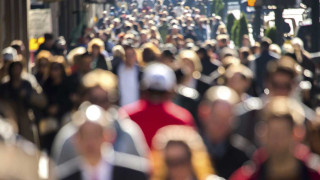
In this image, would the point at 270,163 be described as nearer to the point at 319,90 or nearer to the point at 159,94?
the point at 159,94

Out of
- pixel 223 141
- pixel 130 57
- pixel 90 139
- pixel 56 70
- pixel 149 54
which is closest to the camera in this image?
pixel 90 139

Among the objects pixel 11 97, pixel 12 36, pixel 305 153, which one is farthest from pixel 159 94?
pixel 12 36

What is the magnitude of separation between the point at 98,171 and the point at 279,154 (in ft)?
3.10

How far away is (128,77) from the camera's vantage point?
13531 mm

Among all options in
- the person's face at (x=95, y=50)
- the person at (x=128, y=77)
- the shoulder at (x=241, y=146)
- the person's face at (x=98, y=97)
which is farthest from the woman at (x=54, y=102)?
the shoulder at (x=241, y=146)

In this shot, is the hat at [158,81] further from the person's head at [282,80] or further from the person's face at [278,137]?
the person's face at [278,137]

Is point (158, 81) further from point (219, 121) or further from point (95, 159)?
point (95, 159)

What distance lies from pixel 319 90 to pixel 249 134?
6720 mm

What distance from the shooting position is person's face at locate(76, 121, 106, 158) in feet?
20.6

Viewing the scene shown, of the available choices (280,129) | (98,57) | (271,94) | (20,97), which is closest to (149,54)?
(98,57)

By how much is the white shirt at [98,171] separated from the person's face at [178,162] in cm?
48

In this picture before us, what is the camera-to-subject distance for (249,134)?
8.86m

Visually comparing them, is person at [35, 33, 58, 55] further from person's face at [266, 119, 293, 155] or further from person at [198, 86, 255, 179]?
person's face at [266, 119, 293, 155]

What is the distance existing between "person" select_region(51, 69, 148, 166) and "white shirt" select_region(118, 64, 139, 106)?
4360 mm
